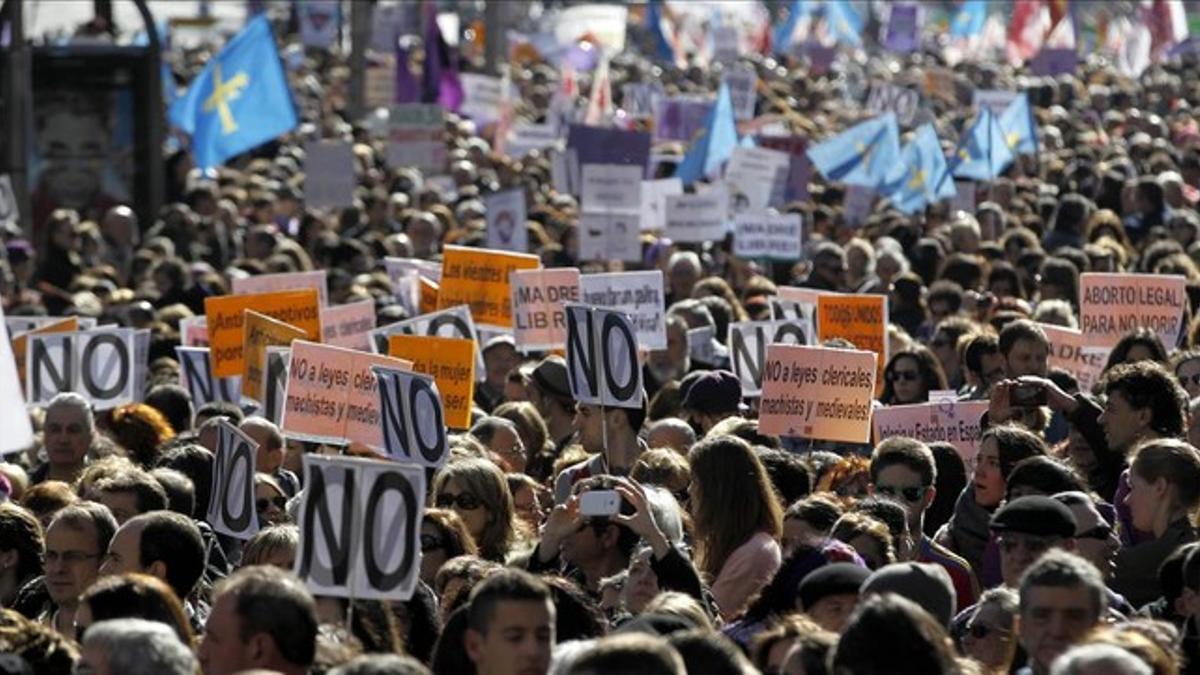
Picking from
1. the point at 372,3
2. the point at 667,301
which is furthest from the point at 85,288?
the point at 372,3

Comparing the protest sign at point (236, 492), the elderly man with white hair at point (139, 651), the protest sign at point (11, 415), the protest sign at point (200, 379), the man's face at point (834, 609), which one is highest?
the protest sign at point (11, 415)

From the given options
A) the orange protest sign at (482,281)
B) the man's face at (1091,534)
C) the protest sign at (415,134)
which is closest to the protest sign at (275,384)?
the orange protest sign at (482,281)

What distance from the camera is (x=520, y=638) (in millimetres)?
6867

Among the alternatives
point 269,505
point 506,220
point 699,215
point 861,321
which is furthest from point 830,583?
point 699,215

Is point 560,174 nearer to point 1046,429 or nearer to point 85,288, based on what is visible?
point 85,288

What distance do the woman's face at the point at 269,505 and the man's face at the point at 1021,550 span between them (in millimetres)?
2920

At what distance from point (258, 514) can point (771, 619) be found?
290cm

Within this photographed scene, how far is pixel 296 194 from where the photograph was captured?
26.5 meters

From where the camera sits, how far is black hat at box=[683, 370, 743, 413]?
11.8 m

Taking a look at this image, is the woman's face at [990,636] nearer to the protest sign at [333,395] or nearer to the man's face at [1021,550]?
the man's face at [1021,550]

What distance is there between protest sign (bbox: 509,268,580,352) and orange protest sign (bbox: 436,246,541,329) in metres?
0.81

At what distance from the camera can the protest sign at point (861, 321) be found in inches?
555

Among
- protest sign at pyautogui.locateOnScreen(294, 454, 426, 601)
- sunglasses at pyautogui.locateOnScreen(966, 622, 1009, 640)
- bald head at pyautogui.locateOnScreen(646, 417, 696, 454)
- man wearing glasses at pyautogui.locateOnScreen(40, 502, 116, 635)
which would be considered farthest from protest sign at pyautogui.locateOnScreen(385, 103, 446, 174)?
sunglasses at pyautogui.locateOnScreen(966, 622, 1009, 640)

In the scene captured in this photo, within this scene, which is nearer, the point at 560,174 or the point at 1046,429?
the point at 1046,429
